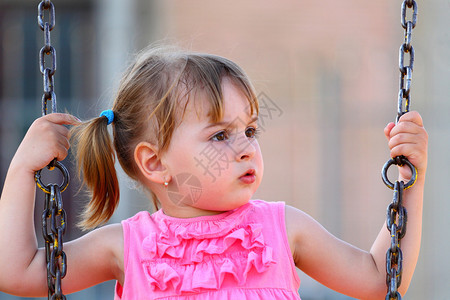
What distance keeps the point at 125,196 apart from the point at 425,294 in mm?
1762

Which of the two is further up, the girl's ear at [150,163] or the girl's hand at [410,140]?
the girl's hand at [410,140]

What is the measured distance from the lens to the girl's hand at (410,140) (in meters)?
1.40

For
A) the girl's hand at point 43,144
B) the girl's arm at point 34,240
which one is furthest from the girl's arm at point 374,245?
the girl's hand at point 43,144

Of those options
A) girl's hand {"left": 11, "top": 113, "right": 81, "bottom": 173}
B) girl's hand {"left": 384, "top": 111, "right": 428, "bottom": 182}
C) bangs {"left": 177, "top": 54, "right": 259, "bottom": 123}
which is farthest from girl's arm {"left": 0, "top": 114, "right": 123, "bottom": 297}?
girl's hand {"left": 384, "top": 111, "right": 428, "bottom": 182}

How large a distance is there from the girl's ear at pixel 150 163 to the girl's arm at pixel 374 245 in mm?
282

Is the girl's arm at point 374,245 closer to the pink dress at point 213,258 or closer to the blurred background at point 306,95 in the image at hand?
the pink dress at point 213,258

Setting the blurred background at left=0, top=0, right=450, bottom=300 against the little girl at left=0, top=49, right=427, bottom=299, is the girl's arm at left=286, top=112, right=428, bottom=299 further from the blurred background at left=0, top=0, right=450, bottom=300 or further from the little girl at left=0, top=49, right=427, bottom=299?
the blurred background at left=0, top=0, right=450, bottom=300

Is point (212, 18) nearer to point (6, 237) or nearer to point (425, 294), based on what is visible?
point (425, 294)

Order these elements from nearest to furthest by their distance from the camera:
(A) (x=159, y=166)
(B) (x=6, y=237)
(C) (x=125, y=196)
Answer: (B) (x=6, y=237)
(A) (x=159, y=166)
(C) (x=125, y=196)

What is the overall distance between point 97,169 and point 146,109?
0.61 feet

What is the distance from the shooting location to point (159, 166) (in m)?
1.53

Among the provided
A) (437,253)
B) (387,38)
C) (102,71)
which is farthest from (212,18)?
(437,253)

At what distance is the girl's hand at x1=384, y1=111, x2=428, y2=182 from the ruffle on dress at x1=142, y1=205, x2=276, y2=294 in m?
0.33

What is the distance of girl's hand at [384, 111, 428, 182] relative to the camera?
1397 mm
